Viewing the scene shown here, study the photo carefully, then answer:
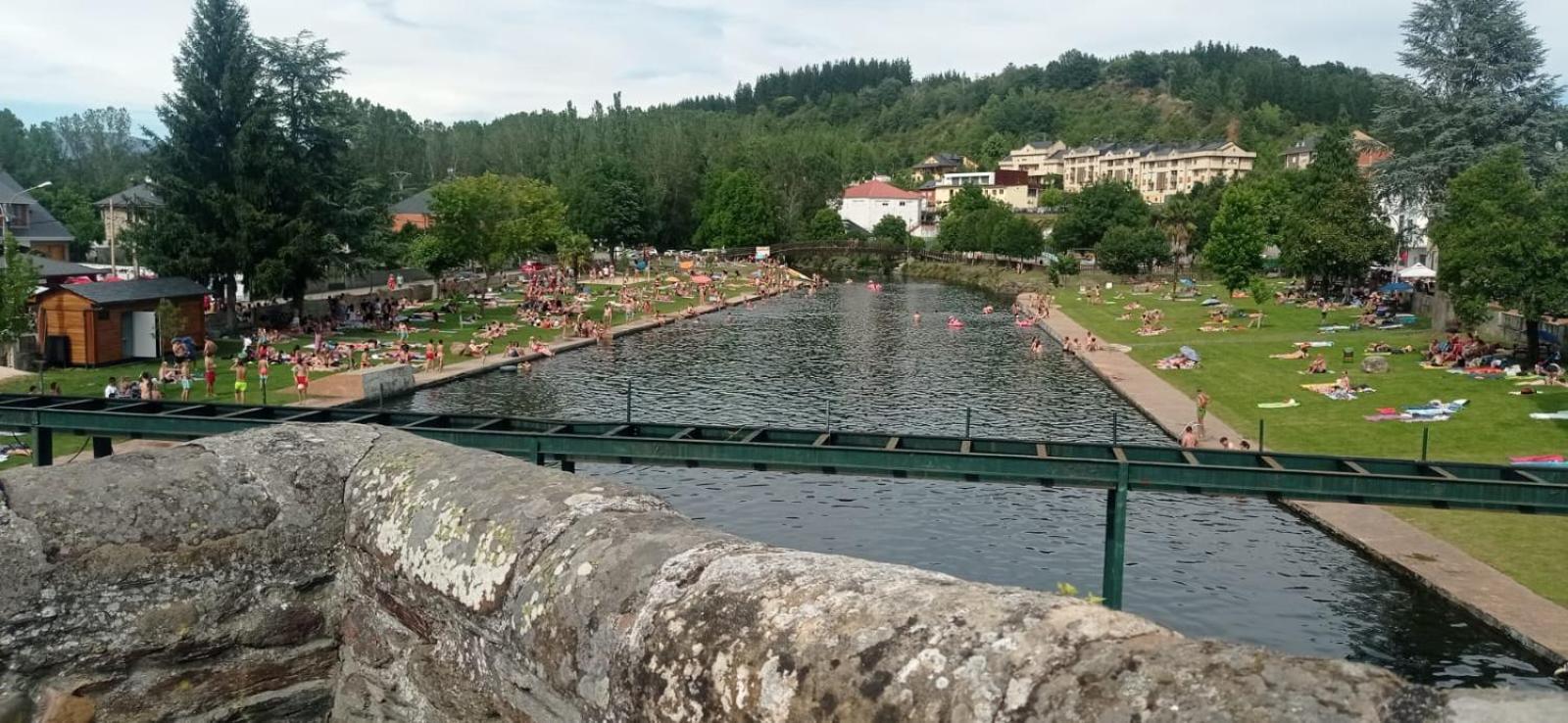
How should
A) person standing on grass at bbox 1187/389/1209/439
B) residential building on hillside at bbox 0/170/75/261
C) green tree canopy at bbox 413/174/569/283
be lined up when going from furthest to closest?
residential building on hillside at bbox 0/170/75/261, green tree canopy at bbox 413/174/569/283, person standing on grass at bbox 1187/389/1209/439

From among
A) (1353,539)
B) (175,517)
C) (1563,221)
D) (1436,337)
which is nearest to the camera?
(175,517)

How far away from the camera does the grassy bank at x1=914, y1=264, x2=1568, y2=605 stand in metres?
25.7

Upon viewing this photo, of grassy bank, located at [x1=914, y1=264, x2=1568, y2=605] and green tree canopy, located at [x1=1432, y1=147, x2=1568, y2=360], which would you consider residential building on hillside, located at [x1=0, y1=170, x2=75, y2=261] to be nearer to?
grassy bank, located at [x1=914, y1=264, x2=1568, y2=605]

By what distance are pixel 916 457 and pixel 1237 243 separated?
67071 millimetres

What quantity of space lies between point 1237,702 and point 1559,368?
4724 cm

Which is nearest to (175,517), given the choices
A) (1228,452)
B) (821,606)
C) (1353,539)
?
(821,606)

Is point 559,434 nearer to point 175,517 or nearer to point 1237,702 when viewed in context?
point 175,517

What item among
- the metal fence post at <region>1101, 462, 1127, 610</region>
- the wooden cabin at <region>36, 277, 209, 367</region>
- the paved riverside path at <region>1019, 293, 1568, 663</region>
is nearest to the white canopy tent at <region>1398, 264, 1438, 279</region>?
the paved riverside path at <region>1019, 293, 1568, 663</region>

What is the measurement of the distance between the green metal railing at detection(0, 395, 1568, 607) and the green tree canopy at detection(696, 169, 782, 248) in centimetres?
13199

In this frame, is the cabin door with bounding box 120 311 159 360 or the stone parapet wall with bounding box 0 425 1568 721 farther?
the cabin door with bounding box 120 311 159 360

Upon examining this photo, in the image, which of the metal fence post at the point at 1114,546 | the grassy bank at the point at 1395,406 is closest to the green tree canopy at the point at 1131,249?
the grassy bank at the point at 1395,406

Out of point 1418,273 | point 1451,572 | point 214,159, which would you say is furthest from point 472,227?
point 1451,572

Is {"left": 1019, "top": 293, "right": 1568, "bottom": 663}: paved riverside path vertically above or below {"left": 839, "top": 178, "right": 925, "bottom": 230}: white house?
below

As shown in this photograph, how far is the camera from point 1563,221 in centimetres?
4325
